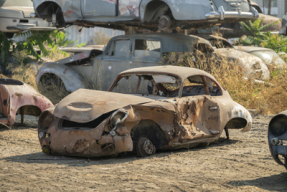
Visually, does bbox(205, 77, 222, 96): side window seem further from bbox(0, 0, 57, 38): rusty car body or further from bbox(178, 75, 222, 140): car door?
bbox(0, 0, 57, 38): rusty car body

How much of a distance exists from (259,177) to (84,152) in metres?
2.22

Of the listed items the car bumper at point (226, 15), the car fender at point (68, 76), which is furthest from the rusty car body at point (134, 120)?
the car fender at point (68, 76)

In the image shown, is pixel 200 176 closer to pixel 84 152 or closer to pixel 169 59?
pixel 84 152

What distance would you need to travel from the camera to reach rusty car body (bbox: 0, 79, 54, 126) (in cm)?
757

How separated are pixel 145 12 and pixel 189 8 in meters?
1.29

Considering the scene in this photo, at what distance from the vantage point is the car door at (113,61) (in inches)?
421

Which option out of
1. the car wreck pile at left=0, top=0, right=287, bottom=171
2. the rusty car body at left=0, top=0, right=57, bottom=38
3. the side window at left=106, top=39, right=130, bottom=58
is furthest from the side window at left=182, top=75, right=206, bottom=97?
the rusty car body at left=0, top=0, right=57, bottom=38

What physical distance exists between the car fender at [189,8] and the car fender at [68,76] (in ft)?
9.89

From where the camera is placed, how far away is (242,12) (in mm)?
10680

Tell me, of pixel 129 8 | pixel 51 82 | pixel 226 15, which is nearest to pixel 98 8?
pixel 129 8

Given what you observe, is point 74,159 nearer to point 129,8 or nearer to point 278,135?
point 278,135

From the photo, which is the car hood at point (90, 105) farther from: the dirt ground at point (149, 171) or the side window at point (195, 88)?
the side window at point (195, 88)

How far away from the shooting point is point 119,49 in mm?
10922

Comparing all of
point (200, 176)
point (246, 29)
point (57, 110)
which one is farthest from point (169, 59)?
point (246, 29)
